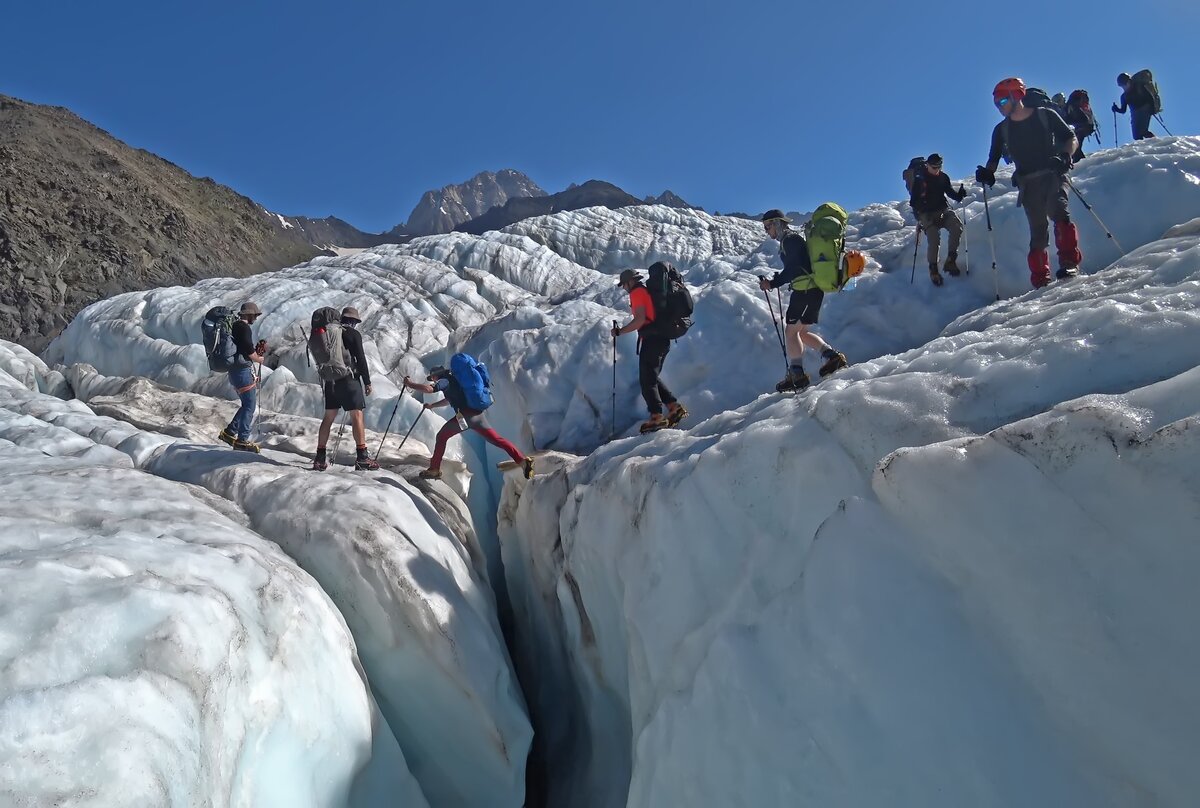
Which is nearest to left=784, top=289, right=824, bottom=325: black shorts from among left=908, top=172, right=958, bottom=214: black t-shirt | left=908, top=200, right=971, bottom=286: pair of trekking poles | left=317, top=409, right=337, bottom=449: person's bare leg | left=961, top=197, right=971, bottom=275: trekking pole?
left=908, top=172, right=958, bottom=214: black t-shirt

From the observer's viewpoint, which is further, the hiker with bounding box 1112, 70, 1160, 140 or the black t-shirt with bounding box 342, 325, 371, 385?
the hiker with bounding box 1112, 70, 1160, 140

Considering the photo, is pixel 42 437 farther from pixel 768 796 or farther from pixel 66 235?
pixel 66 235

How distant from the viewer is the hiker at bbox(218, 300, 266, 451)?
873 centimetres

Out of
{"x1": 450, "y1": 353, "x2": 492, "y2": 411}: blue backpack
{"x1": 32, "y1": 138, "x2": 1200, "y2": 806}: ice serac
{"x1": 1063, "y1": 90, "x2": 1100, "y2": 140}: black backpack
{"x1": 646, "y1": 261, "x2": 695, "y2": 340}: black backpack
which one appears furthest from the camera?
{"x1": 1063, "y1": 90, "x2": 1100, "y2": 140}: black backpack

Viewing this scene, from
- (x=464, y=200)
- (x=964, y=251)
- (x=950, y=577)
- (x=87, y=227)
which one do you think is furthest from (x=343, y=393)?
(x=464, y=200)

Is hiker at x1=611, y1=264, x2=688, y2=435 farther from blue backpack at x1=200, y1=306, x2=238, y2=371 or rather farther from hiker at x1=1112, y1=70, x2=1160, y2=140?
hiker at x1=1112, y1=70, x2=1160, y2=140

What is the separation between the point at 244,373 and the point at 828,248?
724 centimetres

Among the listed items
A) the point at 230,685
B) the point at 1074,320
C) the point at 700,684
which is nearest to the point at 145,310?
the point at 230,685

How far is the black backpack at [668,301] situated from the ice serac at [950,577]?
2317mm

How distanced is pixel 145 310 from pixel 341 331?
13.6 m

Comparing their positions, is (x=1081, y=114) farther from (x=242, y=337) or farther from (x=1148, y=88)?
(x=242, y=337)

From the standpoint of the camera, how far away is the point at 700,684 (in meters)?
4.01

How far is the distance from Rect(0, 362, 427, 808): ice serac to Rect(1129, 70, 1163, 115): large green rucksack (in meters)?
16.4

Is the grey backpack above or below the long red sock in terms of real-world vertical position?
above
